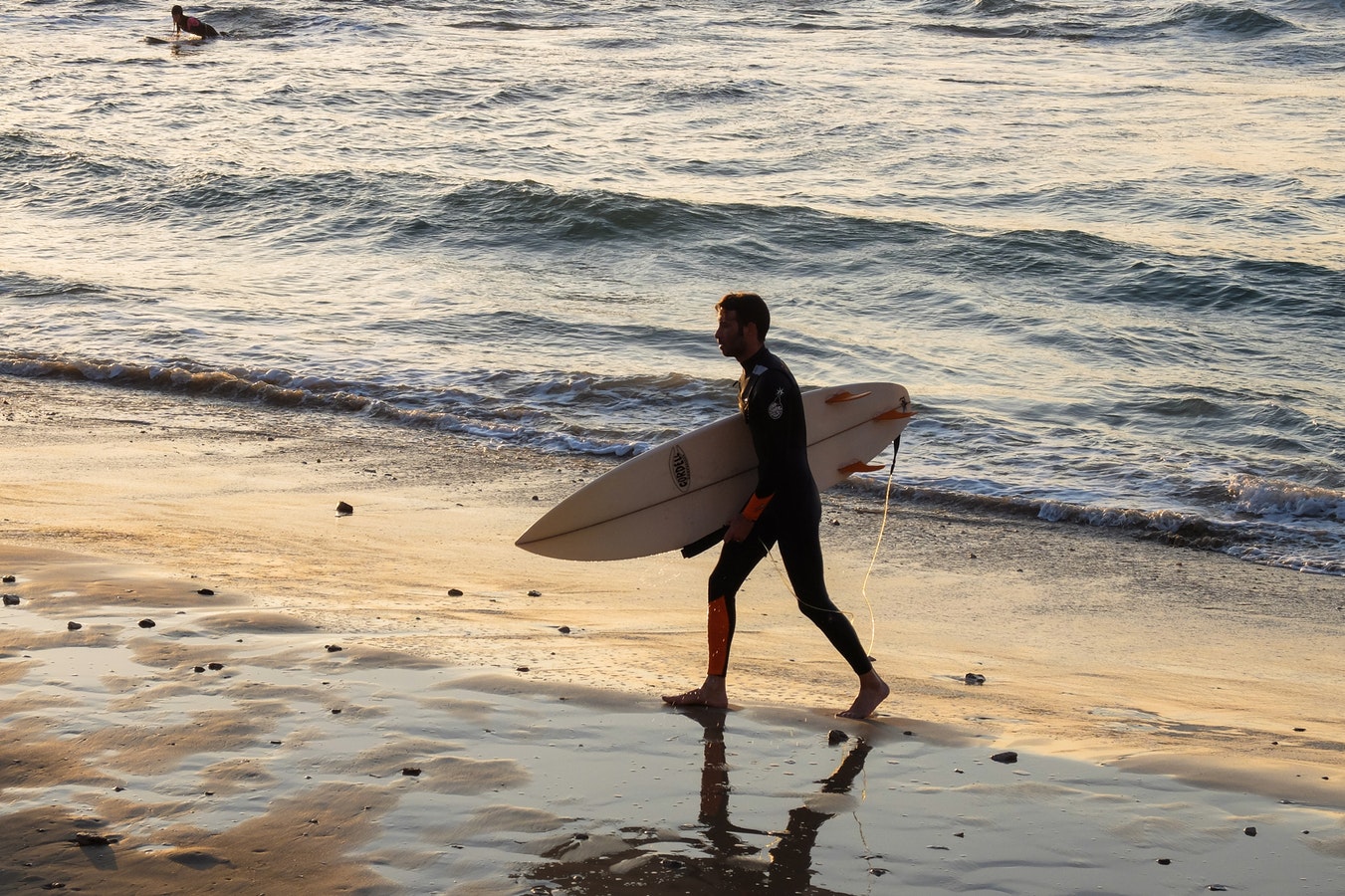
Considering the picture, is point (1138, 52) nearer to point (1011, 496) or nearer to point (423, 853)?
point (1011, 496)

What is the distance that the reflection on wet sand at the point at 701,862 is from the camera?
3.47 m

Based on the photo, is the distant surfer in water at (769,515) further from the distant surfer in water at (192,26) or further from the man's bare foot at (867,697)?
the distant surfer in water at (192,26)

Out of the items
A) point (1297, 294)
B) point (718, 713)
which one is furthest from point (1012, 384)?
point (718, 713)

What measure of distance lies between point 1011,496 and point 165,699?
631 centimetres

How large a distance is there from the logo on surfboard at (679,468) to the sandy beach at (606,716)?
79 cm

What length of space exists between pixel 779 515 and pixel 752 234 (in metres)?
13.5

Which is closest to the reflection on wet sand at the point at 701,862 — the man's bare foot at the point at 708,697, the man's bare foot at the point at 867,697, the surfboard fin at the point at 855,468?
the man's bare foot at the point at 708,697

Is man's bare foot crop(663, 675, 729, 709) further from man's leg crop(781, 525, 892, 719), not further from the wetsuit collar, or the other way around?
the wetsuit collar

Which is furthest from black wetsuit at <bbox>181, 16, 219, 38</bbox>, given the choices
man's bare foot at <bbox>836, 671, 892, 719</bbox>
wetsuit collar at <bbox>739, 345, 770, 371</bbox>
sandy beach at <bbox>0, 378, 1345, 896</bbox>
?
man's bare foot at <bbox>836, 671, 892, 719</bbox>

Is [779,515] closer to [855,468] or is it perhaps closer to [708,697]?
[708,697]

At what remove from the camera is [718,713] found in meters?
4.79

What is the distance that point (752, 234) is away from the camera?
17.9m

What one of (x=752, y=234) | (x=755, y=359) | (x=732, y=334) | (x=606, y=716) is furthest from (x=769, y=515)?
(x=752, y=234)

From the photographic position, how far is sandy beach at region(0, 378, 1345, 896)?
359cm
